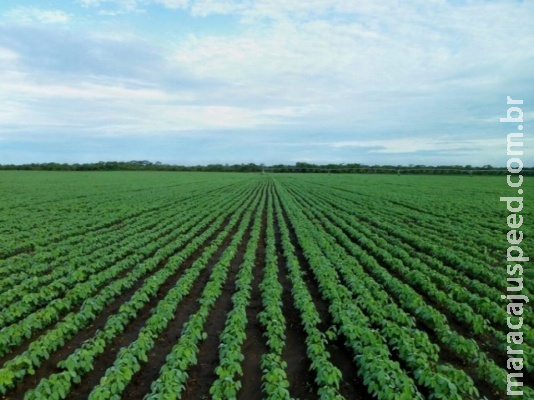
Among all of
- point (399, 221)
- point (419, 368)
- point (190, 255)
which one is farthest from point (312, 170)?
point (419, 368)

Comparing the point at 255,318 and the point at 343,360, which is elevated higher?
the point at 255,318

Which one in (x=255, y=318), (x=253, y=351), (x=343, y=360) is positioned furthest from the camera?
(x=255, y=318)

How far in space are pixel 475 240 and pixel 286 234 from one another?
802 cm

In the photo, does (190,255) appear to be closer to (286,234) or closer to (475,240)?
(286,234)

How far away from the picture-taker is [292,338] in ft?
26.4

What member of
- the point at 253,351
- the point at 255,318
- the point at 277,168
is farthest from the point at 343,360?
the point at 277,168

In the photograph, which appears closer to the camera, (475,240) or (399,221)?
(475,240)

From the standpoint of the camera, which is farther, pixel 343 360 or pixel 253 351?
pixel 253 351

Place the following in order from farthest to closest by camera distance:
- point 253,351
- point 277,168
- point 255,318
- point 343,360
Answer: point 277,168
point 255,318
point 253,351
point 343,360

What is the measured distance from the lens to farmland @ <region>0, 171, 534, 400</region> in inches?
236

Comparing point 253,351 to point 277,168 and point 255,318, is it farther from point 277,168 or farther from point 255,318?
point 277,168

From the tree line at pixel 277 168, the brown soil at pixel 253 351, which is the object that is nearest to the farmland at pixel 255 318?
the brown soil at pixel 253 351

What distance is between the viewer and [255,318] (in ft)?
29.6

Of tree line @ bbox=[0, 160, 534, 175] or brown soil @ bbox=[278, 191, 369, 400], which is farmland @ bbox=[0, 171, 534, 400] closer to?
brown soil @ bbox=[278, 191, 369, 400]
